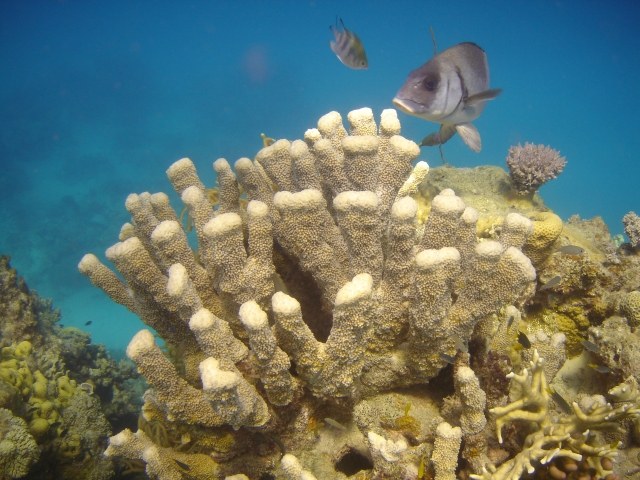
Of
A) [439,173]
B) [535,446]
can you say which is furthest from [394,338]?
[439,173]

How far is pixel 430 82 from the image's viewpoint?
2492 mm

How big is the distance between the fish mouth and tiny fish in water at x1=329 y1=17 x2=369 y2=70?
328 cm

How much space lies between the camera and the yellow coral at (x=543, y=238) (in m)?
2.91

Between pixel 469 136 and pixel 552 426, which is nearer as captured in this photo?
pixel 552 426

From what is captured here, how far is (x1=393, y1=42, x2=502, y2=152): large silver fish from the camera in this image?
8.06 feet

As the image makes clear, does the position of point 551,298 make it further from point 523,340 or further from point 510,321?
point 523,340

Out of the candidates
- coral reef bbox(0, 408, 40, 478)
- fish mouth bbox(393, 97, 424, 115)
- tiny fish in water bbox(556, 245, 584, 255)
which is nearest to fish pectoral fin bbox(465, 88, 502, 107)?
fish mouth bbox(393, 97, 424, 115)

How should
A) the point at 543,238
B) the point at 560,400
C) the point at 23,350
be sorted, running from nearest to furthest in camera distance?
the point at 560,400 → the point at 543,238 → the point at 23,350

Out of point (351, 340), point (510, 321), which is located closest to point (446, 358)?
point (351, 340)

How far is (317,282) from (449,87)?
172cm

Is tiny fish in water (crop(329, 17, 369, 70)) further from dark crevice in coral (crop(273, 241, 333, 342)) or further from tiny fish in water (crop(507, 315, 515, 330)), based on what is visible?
tiny fish in water (crop(507, 315, 515, 330))

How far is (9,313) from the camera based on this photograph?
23.3ft

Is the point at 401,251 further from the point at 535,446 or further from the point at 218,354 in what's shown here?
the point at 535,446

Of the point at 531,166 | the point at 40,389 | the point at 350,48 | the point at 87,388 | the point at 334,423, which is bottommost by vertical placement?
the point at 334,423
